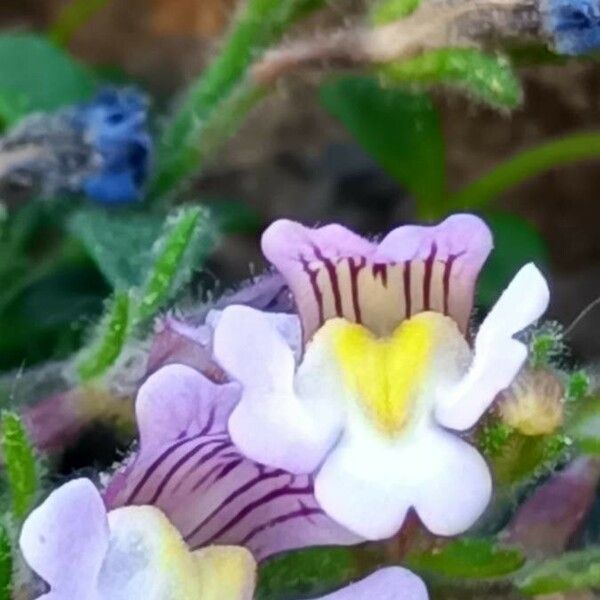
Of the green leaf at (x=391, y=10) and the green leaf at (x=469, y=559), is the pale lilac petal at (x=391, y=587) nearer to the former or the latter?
the green leaf at (x=469, y=559)

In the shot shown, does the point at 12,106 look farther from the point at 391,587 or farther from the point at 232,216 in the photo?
the point at 391,587

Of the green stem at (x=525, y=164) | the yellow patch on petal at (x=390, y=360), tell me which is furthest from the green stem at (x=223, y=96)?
the yellow patch on petal at (x=390, y=360)

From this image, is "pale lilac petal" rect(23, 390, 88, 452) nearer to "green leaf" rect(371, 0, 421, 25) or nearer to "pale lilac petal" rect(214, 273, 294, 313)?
"pale lilac petal" rect(214, 273, 294, 313)

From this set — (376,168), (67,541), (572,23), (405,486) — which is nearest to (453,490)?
(405,486)

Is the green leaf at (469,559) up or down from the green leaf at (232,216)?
down

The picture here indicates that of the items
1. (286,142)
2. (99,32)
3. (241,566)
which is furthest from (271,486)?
(99,32)

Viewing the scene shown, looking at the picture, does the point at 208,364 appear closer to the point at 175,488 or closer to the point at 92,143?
the point at 175,488
